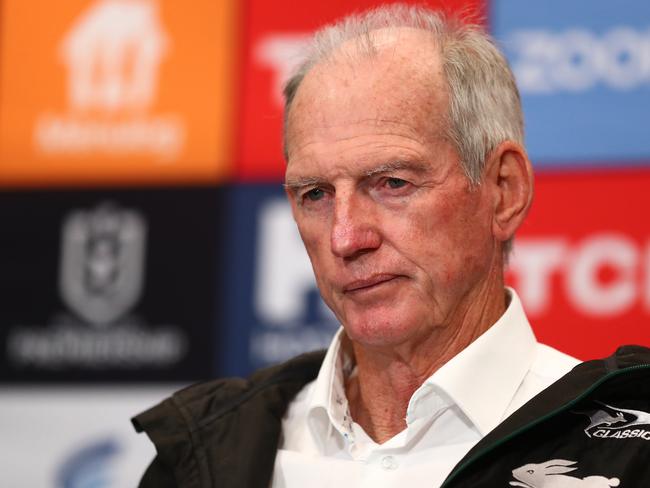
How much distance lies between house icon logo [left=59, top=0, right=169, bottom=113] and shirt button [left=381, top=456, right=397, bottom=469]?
1.34m

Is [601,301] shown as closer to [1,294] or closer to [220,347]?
[220,347]

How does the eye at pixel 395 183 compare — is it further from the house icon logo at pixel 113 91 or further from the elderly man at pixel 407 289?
the house icon logo at pixel 113 91

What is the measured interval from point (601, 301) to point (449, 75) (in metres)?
0.85

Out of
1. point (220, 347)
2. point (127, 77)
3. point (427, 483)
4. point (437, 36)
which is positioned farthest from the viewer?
point (127, 77)

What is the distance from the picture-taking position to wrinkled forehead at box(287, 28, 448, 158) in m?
1.25

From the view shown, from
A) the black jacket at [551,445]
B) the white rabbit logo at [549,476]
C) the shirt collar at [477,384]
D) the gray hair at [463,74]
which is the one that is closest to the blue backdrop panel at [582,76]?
the gray hair at [463,74]

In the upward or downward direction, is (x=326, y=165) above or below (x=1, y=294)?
above

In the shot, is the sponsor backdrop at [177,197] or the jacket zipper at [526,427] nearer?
the jacket zipper at [526,427]

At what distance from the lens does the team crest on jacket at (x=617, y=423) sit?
3.68 ft

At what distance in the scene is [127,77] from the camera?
236 centimetres

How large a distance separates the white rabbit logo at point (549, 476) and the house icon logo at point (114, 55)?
4.91 ft

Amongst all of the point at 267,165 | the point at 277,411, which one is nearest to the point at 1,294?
the point at 267,165

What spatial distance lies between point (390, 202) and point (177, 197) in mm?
1142

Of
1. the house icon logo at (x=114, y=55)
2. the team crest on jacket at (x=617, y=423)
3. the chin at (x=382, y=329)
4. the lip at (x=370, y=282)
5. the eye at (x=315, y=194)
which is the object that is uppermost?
the house icon logo at (x=114, y=55)
